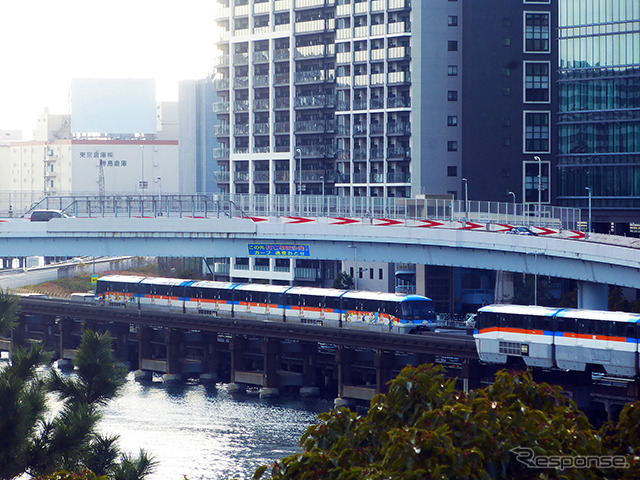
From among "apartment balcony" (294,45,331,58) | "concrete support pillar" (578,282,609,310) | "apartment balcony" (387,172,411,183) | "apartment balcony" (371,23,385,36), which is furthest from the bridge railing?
"apartment balcony" (294,45,331,58)

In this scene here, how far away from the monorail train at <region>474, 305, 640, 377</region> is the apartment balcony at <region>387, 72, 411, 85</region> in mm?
57271

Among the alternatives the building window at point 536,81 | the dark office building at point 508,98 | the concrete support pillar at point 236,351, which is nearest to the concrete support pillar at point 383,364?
the concrete support pillar at point 236,351

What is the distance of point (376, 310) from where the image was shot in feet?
272

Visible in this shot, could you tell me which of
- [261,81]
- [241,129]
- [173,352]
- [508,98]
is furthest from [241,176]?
[173,352]

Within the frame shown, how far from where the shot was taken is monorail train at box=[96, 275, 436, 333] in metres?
81.6

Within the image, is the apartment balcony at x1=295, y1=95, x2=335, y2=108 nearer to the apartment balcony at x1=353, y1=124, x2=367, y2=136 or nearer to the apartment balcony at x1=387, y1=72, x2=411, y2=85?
the apartment balcony at x1=353, y1=124, x2=367, y2=136

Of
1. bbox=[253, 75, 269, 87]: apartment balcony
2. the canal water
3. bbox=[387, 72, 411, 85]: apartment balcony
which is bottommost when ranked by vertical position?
the canal water

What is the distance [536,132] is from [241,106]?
39765 millimetres

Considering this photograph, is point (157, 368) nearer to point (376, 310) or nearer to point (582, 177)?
point (376, 310)

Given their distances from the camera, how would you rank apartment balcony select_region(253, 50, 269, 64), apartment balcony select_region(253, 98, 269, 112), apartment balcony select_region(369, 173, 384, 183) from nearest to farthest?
apartment balcony select_region(369, 173, 384, 183) < apartment balcony select_region(253, 50, 269, 64) < apartment balcony select_region(253, 98, 269, 112)

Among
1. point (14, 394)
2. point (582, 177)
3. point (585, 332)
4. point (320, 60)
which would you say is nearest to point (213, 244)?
point (585, 332)

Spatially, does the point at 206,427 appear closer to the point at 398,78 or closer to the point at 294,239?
the point at 294,239

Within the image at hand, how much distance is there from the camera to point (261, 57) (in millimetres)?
135750

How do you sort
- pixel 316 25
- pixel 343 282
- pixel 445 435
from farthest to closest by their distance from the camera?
pixel 316 25 < pixel 343 282 < pixel 445 435
